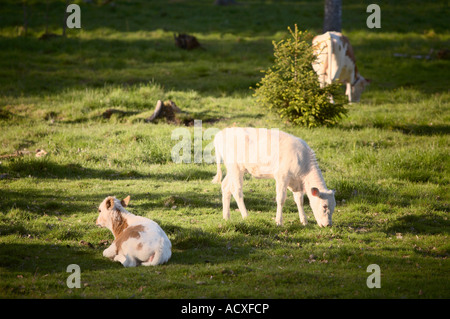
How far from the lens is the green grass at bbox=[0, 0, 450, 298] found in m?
7.45

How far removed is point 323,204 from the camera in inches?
370

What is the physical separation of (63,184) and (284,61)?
789 centimetres

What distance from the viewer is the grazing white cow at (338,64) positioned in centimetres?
1920

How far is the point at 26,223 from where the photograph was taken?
9.73 m

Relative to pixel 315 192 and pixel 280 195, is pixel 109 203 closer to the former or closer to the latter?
pixel 280 195

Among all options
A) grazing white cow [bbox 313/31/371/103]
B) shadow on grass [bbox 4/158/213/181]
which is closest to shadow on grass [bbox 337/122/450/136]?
grazing white cow [bbox 313/31/371/103]

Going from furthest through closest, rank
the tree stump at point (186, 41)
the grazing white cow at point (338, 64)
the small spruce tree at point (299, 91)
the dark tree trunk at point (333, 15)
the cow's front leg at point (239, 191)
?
the tree stump at point (186, 41), the dark tree trunk at point (333, 15), the grazing white cow at point (338, 64), the small spruce tree at point (299, 91), the cow's front leg at point (239, 191)

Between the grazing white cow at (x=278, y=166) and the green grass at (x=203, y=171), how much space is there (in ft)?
1.51

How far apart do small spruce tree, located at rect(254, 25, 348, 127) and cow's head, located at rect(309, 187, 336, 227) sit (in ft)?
23.5

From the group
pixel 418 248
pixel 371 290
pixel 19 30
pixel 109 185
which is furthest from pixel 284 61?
pixel 19 30

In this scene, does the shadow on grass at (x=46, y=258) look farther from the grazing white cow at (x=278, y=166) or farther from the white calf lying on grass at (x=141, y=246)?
the grazing white cow at (x=278, y=166)

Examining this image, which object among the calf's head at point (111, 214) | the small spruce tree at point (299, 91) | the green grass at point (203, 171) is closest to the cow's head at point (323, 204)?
the green grass at point (203, 171)

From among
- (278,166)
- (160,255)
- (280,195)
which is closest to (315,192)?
(280,195)

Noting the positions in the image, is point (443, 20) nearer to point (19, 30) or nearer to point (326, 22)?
point (326, 22)
